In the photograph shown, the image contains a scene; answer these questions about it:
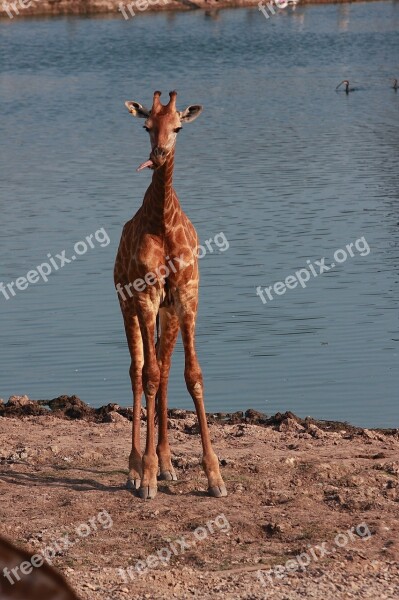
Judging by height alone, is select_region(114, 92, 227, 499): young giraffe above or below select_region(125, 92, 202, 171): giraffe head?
below

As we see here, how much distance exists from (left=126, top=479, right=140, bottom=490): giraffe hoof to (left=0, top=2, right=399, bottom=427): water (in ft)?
11.4

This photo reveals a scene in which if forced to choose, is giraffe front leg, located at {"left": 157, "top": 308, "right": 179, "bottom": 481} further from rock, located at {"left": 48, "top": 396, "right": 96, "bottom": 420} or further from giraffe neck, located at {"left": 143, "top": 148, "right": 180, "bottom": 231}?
rock, located at {"left": 48, "top": 396, "right": 96, "bottom": 420}

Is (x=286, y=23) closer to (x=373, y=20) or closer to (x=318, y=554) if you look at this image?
(x=373, y=20)

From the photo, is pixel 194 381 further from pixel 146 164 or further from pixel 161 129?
pixel 161 129

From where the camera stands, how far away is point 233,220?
22.3 metres

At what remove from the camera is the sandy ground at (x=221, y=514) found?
7184 mm

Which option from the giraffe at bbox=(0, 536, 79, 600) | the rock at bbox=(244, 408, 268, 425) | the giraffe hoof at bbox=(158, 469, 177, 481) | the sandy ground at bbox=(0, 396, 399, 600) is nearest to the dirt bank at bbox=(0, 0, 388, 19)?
the rock at bbox=(244, 408, 268, 425)

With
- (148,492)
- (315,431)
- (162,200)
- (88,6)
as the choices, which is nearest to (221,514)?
(148,492)

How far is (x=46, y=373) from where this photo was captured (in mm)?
14273

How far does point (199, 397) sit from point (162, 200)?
5.01 feet

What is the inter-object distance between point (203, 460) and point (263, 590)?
2.11 m

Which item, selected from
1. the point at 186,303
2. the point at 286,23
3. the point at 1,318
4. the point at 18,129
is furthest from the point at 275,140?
the point at 286,23

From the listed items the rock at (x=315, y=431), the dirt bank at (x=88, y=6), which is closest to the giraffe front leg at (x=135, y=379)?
the rock at (x=315, y=431)

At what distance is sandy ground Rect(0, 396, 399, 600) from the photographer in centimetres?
718
